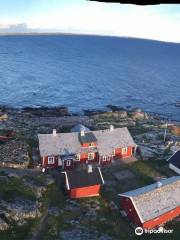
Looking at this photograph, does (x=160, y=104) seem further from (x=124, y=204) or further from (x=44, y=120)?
(x=124, y=204)

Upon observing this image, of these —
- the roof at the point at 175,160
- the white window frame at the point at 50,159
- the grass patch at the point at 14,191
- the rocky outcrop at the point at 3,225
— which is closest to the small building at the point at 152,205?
the roof at the point at 175,160

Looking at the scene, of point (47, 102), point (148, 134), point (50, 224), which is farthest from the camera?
point (47, 102)

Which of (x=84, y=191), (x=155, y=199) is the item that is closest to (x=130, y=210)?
(x=155, y=199)

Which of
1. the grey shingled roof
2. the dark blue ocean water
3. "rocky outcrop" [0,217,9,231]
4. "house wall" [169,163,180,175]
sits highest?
the grey shingled roof

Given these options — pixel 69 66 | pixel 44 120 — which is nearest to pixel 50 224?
pixel 44 120

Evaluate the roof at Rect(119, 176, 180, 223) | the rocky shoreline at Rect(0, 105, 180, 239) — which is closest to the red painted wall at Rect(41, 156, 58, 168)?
the rocky shoreline at Rect(0, 105, 180, 239)

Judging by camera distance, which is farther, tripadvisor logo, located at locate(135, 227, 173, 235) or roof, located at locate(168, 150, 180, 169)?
roof, located at locate(168, 150, 180, 169)

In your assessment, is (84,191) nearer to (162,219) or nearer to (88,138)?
(162,219)

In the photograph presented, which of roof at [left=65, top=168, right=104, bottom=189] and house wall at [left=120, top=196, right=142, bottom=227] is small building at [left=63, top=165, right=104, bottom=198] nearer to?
roof at [left=65, top=168, right=104, bottom=189]

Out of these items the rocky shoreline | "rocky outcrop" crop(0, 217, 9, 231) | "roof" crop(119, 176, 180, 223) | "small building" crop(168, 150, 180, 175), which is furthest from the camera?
"small building" crop(168, 150, 180, 175)
